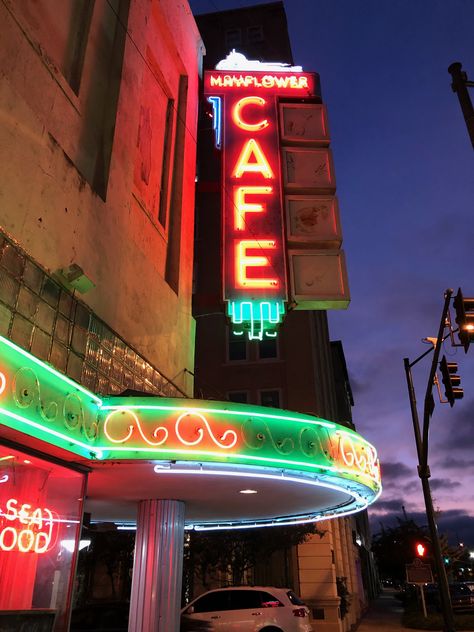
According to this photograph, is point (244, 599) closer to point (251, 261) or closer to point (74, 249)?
point (251, 261)

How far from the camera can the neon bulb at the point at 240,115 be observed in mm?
12500

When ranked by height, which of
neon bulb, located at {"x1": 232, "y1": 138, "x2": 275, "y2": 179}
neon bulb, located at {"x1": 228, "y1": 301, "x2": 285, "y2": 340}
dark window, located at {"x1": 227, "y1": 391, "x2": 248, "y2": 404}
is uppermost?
neon bulb, located at {"x1": 232, "y1": 138, "x2": 275, "y2": 179}

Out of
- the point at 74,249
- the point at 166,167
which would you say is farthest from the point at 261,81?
the point at 74,249

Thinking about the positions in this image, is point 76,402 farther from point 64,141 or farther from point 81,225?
point 64,141

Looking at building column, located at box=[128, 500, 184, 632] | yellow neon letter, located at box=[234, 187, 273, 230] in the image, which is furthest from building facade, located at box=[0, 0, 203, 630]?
yellow neon letter, located at box=[234, 187, 273, 230]

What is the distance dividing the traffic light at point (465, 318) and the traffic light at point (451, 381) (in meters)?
3.06

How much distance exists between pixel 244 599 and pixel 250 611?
1.10 feet

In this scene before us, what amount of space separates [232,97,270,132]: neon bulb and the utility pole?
4932 millimetres

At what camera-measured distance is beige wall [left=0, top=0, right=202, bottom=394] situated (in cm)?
703

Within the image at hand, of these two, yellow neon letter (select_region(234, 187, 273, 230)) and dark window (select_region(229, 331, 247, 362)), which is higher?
dark window (select_region(229, 331, 247, 362))

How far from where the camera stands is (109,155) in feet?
29.9

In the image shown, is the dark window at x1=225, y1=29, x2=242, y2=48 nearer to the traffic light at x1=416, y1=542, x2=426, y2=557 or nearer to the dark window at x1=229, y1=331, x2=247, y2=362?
the dark window at x1=229, y1=331, x2=247, y2=362

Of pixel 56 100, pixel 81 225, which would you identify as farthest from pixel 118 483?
pixel 56 100

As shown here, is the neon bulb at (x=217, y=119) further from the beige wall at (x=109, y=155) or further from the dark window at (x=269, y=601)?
the dark window at (x=269, y=601)
